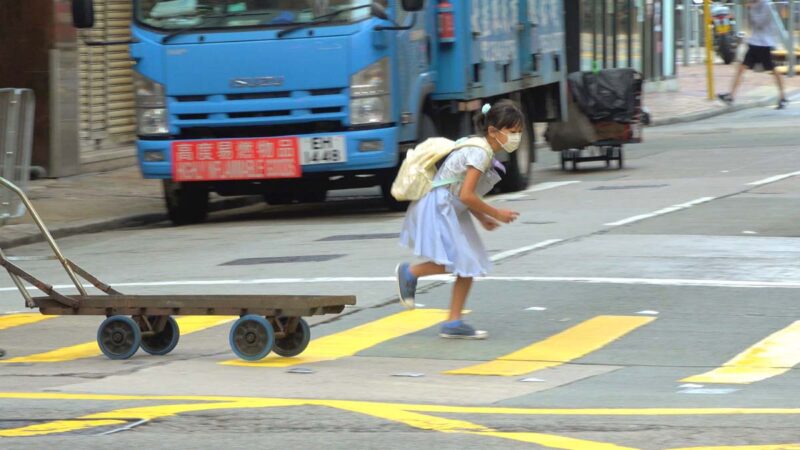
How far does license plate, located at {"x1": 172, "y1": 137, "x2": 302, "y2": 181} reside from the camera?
15.8 metres

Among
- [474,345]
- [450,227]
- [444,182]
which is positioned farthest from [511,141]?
[474,345]

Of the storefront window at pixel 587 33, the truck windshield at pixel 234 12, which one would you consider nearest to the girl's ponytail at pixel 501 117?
the truck windshield at pixel 234 12

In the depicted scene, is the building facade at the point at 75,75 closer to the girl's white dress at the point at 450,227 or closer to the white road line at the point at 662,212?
the white road line at the point at 662,212

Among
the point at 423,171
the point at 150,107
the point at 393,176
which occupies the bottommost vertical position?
the point at 393,176

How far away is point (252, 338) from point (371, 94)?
732 cm

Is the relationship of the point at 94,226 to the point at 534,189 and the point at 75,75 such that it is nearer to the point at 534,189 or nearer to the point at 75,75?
the point at 75,75

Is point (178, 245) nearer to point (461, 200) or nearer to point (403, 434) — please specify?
point (461, 200)

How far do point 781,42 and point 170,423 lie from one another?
37.0 meters

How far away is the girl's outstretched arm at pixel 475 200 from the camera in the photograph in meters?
9.16

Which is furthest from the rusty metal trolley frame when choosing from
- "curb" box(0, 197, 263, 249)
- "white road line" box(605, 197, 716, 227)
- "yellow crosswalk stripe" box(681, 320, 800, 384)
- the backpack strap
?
"curb" box(0, 197, 263, 249)

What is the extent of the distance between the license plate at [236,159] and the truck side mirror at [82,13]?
1.59 m

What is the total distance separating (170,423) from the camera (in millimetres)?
6859

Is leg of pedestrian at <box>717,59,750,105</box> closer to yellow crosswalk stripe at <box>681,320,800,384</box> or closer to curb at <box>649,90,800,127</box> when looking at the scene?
curb at <box>649,90,800,127</box>

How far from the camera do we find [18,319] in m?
10.9
